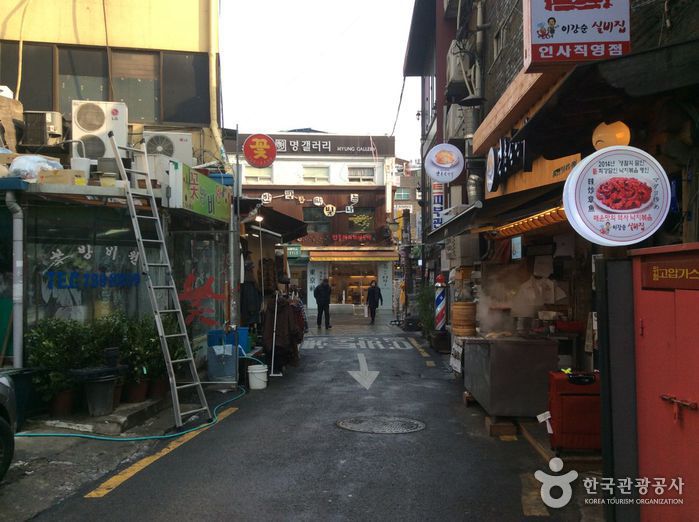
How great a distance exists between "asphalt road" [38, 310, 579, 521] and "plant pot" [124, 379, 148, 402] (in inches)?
46.7

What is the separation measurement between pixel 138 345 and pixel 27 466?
2.15 meters

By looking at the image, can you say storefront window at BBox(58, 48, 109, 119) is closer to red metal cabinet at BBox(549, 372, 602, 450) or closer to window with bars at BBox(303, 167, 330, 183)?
red metal cabinet at BBox(549, 372, 602, 450)

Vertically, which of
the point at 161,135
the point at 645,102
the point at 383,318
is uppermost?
the point at 161,135

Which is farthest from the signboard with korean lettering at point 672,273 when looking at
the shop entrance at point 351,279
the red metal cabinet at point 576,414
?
the shop entrance at point 351,279

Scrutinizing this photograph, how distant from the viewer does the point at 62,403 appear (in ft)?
23.1

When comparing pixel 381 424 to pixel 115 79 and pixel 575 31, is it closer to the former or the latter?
pixel 575 31

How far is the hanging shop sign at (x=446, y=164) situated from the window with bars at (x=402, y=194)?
29.9 m

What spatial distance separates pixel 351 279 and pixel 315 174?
22.9 feet

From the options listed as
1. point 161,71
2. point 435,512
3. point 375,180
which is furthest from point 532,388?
point 375,180

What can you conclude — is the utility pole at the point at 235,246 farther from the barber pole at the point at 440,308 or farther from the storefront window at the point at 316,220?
the storefront window at the point at 316,220

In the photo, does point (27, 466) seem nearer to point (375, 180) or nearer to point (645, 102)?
point (645, 102)

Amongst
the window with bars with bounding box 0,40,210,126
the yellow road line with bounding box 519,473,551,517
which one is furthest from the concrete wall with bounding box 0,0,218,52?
the yellow road line with bounding box 519,473,551,517

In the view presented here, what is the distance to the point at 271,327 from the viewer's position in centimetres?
1126

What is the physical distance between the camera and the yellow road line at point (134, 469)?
5.00 metres
